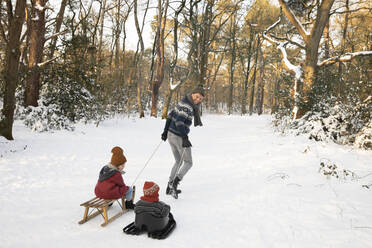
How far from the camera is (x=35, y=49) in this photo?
11.0 m

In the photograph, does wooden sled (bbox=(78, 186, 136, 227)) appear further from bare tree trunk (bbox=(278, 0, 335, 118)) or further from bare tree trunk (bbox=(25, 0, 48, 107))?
bare tree trunk (bbox=(25, 0, 48, 107))

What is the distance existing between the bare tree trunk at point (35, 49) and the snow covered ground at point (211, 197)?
3241 millimetres

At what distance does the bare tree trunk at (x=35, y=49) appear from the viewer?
10828 mm

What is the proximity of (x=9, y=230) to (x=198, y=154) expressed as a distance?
6.15 m

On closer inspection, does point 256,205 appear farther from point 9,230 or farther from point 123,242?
point 9,230

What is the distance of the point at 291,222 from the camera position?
3.77 metres

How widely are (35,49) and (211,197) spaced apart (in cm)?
1055

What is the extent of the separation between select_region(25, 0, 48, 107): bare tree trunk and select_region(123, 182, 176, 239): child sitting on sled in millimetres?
10338

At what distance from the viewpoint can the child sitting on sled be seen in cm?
337

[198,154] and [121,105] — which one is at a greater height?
[121,105]

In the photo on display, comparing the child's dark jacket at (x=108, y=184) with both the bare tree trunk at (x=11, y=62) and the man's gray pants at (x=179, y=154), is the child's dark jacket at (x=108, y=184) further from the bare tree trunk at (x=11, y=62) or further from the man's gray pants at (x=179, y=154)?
the bare tree trunk at (x=11, y=62)

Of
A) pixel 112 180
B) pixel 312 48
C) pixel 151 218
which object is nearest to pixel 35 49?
pixel 112 180

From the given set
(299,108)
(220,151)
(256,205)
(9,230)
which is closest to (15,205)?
(9,230)

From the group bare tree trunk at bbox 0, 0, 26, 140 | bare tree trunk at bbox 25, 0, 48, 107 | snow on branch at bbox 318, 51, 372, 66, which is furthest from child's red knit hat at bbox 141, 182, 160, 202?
bare tree trunk at bbox 25, 0, 48, 107
